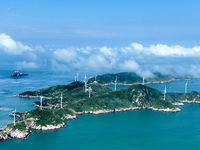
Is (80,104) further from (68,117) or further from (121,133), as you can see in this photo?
(121,133)

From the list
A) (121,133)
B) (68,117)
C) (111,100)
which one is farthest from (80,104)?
(121,133)

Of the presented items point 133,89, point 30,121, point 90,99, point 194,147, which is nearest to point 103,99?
point 90,99

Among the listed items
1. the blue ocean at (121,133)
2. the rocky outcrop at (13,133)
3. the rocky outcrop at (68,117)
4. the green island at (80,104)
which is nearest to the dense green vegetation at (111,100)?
the green island at (80,104)

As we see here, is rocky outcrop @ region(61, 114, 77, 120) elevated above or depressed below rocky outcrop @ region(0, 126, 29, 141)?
above

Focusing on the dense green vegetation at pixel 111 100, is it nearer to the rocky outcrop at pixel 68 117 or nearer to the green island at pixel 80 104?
the green island at pixel 80 104

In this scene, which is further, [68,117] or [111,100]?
[111,100]

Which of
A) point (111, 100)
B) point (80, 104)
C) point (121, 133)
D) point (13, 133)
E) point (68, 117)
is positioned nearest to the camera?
point (13, 133)

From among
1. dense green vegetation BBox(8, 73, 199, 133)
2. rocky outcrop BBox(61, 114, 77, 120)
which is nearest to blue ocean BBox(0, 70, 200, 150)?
rocky outcrop BBox(61, 114, 77, 120)

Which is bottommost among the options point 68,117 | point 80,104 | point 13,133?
point 13,133

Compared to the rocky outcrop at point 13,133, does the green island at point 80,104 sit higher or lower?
higher

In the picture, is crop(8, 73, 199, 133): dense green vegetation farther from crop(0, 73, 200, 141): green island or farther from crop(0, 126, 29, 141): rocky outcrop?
crop(0, 126, 29, 141): rocky outcrop

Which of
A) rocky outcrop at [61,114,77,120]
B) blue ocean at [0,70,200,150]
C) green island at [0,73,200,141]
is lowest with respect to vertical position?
blue ocean at [0,70,200,150]
